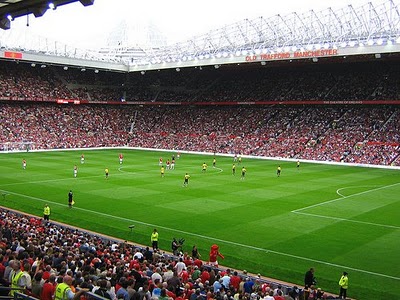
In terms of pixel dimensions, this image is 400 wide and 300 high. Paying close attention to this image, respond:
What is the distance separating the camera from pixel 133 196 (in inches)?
1283

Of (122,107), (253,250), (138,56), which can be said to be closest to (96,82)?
(122,107)

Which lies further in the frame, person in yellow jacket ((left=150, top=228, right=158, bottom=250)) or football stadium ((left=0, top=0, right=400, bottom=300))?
person in yellow jacket ((left=150, top=228, right=158, bottom=250))

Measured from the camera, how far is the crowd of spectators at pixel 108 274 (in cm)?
941

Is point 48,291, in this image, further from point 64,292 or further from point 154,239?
point 154,239

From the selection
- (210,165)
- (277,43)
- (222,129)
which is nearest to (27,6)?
(210,165)

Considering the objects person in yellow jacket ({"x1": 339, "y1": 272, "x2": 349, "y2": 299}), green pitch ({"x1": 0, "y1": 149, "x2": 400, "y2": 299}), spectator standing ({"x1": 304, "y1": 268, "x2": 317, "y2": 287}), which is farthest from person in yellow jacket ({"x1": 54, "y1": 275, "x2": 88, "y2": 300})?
green pitch ({"x1": 0, "y1": 149, "x2": 400, "y2": 299})

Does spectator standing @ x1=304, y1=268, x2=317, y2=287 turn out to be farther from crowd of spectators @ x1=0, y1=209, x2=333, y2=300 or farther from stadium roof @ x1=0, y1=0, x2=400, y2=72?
stadium roof @ x1=0, y1=0, x2=400, y2=72

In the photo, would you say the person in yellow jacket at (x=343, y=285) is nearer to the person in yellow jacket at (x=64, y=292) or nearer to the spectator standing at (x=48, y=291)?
the person in yellow jacket at (x=64, y=292)

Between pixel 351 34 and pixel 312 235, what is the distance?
144 ft

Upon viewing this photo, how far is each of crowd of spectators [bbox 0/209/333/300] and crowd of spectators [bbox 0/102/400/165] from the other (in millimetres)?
46884

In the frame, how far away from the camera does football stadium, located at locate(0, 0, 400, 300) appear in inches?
539

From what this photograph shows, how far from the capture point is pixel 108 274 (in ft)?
37.1

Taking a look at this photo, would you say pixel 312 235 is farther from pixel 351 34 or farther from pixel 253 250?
pixel 351 34

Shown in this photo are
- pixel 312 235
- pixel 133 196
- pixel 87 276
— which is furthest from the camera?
pixel 133 196
